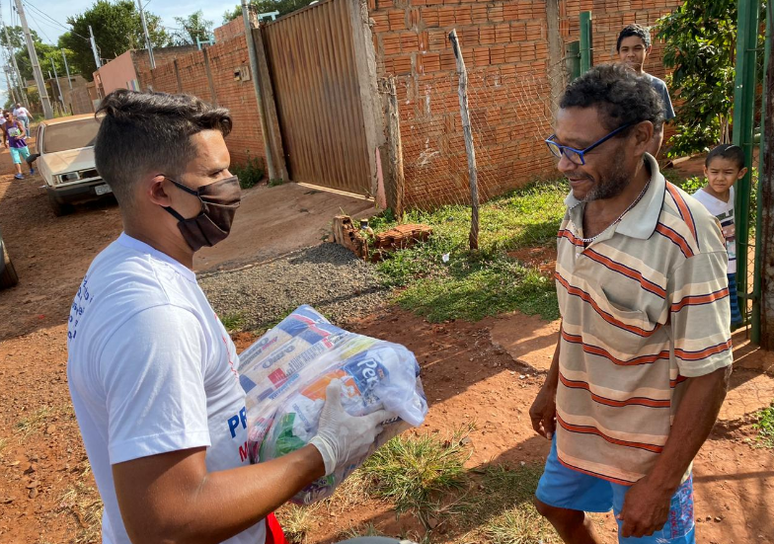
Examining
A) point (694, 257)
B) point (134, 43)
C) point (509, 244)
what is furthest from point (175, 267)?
point (134, 43)

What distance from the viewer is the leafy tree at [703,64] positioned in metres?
4.56

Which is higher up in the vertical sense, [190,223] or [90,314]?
[190,223]

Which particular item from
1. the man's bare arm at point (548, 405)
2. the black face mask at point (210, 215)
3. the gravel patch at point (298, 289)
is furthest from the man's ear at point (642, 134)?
the gravel patch at point (298, 289)

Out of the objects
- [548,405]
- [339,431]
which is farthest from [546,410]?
[339,431]

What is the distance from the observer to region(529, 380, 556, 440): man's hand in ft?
7.07

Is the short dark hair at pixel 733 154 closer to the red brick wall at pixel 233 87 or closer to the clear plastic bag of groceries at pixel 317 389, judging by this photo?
the clear plastic bag of groceries at pixel 317 389

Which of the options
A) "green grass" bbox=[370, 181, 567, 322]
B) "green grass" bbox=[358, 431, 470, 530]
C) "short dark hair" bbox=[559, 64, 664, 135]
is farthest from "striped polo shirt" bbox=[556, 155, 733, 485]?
"green grass" bbox=[370, 181, 567, 322]

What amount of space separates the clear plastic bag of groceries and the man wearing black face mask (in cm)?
6

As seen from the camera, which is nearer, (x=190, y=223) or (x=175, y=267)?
(x=175, y=267)

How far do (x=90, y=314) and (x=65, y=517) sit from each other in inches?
105

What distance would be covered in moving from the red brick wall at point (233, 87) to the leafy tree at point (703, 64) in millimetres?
7589

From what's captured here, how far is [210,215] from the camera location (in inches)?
55.7

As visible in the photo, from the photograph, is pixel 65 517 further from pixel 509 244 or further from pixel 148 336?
pixel 509 244

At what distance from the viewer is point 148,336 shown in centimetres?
104
